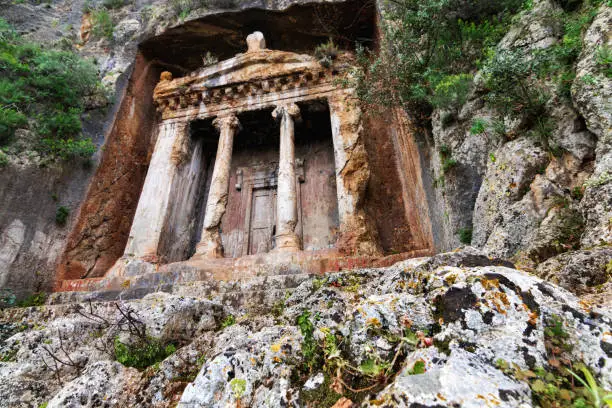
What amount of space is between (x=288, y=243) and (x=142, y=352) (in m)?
4.02

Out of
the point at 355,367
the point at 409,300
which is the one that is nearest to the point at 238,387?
the point at 355,367

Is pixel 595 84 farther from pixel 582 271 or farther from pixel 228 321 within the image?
pixel 228 321

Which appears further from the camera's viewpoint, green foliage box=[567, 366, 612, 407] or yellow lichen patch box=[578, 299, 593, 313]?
yellow lichen patch box=[578, 299, 593, 313]

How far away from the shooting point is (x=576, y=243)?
2.64m

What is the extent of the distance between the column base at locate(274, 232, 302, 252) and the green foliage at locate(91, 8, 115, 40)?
861 centimetres

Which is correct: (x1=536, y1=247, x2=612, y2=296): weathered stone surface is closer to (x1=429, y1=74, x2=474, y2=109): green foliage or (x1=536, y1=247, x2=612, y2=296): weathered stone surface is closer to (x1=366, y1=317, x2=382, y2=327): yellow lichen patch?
(x1=366, y1=317, x2=382, y2=327): yellow lichen patch

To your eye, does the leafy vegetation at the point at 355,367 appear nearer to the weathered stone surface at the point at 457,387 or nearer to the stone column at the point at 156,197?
the weathered stone surface at the point at 457,387

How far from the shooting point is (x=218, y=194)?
730 centimetres

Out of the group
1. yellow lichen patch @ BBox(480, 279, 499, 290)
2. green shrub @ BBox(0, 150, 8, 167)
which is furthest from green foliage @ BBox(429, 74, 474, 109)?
green shrub @ BBox(0, 150, 8, 167)

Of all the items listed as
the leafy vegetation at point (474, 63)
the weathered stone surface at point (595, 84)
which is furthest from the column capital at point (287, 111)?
the weathered stone surface at point (595, 84)

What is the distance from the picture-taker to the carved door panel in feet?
28.1

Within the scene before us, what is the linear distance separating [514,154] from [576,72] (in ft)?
3.01

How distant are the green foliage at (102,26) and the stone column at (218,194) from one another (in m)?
5.21

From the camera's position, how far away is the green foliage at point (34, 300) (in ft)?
18.1
